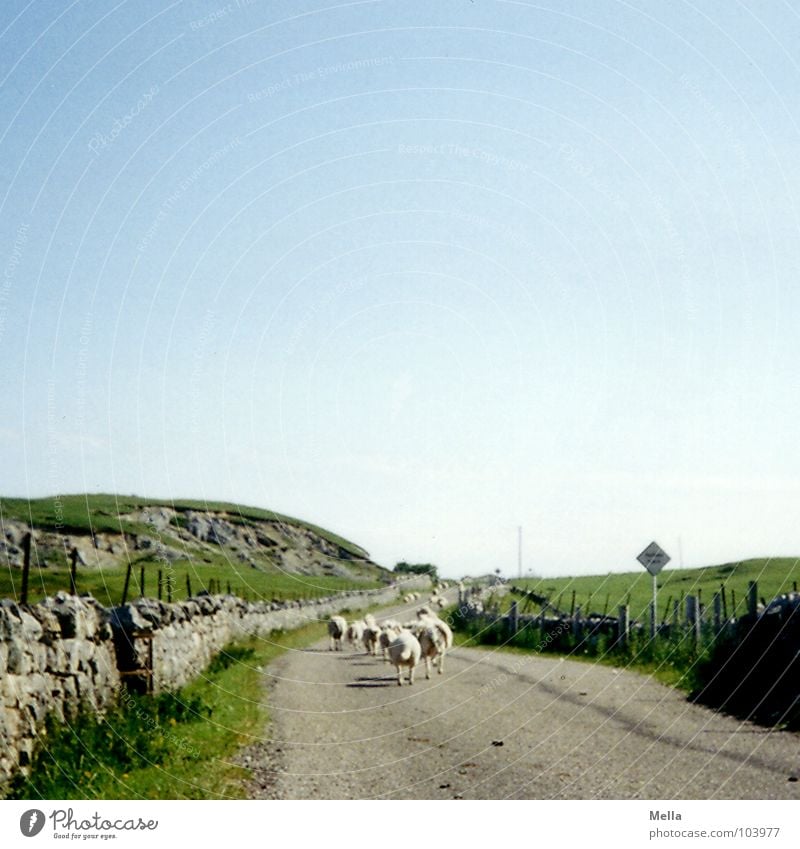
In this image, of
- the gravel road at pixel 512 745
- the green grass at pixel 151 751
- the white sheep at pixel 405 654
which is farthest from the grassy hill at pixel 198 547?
the green grass at pixel 151 751

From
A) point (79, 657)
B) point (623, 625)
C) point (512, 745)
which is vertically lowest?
point (512, 745)

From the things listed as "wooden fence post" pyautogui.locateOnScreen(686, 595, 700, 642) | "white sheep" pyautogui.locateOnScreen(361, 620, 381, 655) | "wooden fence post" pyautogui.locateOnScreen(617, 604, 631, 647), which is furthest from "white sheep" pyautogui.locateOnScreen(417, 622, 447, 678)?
"wooden fence post" pyautogui.locateOnScreen(686, 595, 700, 642)

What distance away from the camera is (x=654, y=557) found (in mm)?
18766

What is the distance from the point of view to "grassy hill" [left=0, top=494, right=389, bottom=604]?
1656 inches

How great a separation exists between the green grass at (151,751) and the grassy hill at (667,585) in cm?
1993

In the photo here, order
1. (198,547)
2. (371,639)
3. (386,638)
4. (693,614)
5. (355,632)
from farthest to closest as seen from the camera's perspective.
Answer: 1. (198,547)
2. (355,632)
3. (371,639)
4. (386,638)
5. (693,614)

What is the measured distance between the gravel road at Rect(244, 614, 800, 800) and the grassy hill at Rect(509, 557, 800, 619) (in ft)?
51.3

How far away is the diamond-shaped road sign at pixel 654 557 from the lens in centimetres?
1850

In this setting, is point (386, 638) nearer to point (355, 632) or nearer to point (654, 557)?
point (355, 632)

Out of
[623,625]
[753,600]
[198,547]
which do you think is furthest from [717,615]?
[198,547]

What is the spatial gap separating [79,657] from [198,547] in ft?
145

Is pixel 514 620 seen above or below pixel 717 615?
below

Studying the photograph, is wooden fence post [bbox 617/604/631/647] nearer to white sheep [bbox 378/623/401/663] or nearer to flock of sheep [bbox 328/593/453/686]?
flock of sheep [bbox 328/593/453/686]
